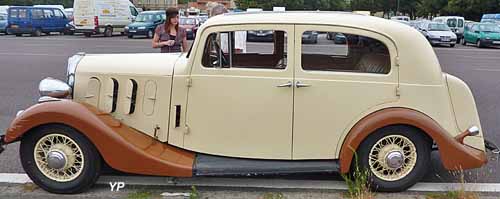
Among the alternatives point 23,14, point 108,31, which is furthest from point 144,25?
point 23,14

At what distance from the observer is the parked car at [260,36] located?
4.11 metres

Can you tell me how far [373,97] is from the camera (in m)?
3.99

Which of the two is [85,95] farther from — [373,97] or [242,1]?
[242,1]

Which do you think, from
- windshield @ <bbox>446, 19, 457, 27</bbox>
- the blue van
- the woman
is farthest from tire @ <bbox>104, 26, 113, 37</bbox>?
the woman

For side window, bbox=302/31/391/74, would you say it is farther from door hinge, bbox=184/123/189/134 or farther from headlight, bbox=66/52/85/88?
headlight, bbox=66/52/85/88

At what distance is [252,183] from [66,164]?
1.65 m

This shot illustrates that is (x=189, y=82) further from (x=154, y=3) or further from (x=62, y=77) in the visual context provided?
(x=154, y=3)

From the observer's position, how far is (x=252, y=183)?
14.2 feet

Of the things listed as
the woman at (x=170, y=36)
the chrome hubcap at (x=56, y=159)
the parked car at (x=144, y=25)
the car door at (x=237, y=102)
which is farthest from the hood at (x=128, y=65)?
the parked car at (x=144, y=25)

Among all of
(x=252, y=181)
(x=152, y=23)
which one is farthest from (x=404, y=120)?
(x=152, y=23)

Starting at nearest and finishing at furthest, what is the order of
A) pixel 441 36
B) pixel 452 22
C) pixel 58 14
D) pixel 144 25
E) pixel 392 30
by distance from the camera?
pixel 392 30 < pixel 441 36 < pixel 144 25 < pixel 58 14 < pixel 452 22

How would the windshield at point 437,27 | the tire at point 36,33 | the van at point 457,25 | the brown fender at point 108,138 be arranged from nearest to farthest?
the brown fender at point 108,138 → the windshield at point 437,27 → the tire at point 36,33 → the van at point 457,25

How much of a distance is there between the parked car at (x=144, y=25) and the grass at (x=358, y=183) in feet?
77.5

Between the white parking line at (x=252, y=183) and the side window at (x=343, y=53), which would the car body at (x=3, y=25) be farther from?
the side window at (x=343, y=53)
